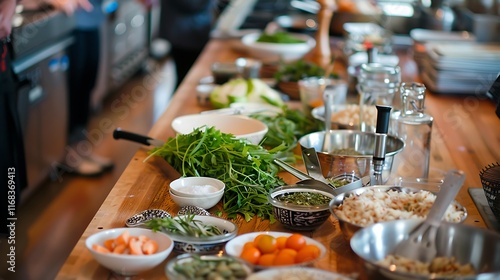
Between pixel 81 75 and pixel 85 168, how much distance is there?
816 millimetres

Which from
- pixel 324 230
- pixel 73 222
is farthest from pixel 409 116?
pixel 73 222

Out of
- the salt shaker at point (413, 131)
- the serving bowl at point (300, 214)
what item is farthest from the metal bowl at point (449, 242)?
the salt shaker at point (413, 131)

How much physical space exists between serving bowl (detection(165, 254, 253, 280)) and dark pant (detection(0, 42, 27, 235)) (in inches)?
76.6

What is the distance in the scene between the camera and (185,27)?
5.19 meters

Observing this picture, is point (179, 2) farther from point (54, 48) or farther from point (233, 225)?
point (233, 225)

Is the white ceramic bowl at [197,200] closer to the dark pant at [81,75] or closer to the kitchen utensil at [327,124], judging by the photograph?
the kitchen utensil at [327,124]

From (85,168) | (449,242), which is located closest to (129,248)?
(449,242)

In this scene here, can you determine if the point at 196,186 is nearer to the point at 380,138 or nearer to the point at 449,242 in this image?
the point at 380,138

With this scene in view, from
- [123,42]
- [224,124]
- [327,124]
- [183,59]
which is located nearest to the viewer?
[327,124]

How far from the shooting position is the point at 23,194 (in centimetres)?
416

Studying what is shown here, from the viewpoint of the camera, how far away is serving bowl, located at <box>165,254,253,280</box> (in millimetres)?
1357

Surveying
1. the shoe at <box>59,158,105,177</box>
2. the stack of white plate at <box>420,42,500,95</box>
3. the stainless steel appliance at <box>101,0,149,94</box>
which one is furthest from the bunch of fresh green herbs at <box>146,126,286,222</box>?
the stainless steel appliance at <box>101,0,149,94</box>

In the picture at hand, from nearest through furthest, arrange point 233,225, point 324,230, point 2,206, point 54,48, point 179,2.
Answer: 1. point 233,225
2. point 324,230
3. point 2,206
4. point 54,48
5. point 179,2

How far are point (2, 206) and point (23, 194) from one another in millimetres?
947
